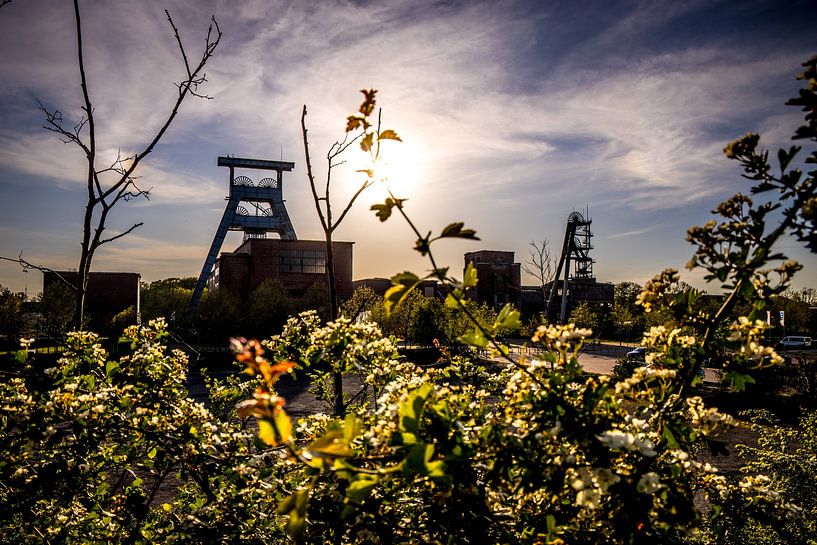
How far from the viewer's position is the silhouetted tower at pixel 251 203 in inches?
1731

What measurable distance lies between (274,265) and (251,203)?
242 inches

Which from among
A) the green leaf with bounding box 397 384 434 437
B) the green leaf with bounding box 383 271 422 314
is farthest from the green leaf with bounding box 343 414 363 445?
the green leaf with bounding box 383 271 422 314

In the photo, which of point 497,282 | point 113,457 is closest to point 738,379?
point 113,457

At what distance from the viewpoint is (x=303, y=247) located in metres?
47.1

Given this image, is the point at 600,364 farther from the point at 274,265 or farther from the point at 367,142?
the point at 367,142

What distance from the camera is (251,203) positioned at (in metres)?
45.1

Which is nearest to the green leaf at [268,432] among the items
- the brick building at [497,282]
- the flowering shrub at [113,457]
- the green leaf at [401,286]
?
the green leaf at [401,286]

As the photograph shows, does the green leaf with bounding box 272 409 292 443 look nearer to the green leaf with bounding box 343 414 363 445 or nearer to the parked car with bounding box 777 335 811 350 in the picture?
the green leaf with bounding box 343 414 363 445

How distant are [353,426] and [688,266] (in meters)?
1.28

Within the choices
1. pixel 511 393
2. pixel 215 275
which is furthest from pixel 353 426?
pixel 215 275

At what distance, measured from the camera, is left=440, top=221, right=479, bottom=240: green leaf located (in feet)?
4.75

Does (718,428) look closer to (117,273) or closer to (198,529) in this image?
(198,529)

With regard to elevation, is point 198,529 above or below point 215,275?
below

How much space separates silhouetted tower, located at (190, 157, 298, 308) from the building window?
2.44 m
